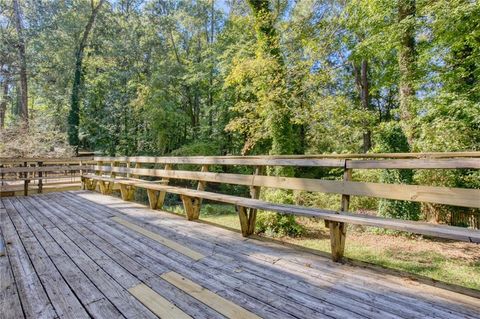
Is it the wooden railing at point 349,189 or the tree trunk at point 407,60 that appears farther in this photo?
the tree trunk at point 407,60

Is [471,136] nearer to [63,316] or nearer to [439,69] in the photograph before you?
[439,69]

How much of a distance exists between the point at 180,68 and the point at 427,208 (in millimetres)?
14675

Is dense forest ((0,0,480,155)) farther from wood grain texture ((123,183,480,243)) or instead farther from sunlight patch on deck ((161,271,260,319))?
sunlight patch on deck ((161,271,260,319))

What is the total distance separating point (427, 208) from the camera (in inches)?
291

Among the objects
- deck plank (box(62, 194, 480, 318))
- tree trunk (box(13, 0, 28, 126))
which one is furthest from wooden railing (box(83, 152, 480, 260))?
tree trunk (box(13, 0, 28, 126))

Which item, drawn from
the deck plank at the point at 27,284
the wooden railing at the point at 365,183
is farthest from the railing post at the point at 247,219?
the deck plank at the point at 27,284

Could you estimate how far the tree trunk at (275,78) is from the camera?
7789mm

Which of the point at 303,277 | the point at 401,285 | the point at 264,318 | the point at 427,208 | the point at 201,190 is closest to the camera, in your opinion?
the point at 264,318

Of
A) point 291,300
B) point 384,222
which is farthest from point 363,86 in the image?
point 291,300

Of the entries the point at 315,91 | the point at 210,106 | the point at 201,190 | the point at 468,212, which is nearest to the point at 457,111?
the point at 468,212

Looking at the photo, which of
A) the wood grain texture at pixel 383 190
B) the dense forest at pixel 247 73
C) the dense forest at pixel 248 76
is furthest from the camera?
the dense forest at pixel 247 73

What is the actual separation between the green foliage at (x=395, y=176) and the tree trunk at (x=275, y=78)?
269 cm

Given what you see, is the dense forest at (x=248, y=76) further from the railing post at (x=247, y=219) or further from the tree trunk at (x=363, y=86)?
the railing post at (x=247, y=219)

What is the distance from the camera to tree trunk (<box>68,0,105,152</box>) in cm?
1681
